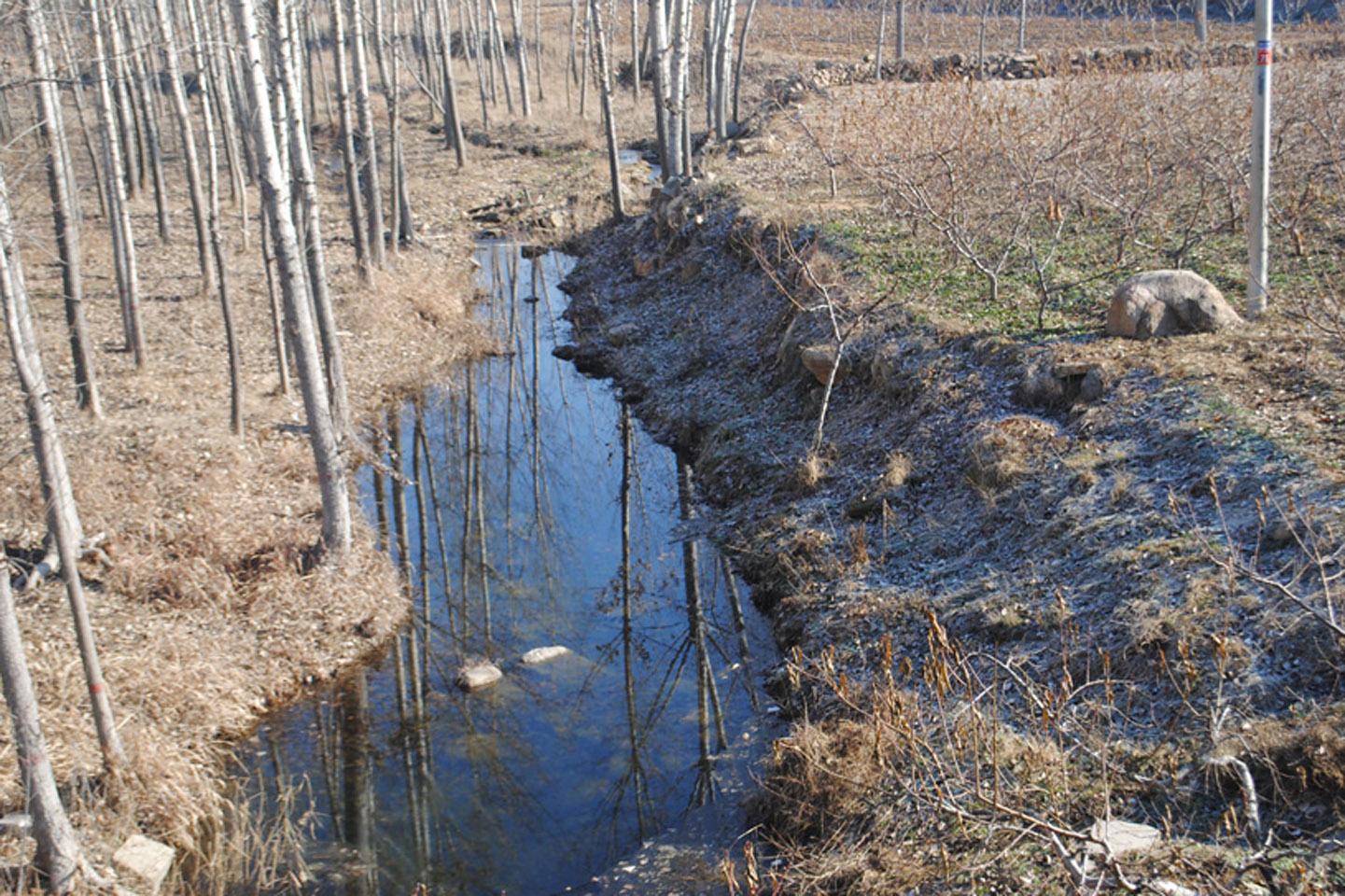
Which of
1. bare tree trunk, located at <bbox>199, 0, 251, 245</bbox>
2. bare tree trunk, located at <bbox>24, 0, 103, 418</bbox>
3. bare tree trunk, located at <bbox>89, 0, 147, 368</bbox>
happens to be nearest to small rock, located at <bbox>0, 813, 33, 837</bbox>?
bare tree trunk, located at <bbox>24, 0, 103, 418</bbox>

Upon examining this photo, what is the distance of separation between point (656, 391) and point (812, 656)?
777 cm

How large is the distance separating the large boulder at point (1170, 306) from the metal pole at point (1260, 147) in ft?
1.38

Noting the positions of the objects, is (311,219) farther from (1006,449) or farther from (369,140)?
(1006,449)

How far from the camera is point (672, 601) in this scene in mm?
10688

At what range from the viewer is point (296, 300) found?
357 inches

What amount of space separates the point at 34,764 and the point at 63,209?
263 inches

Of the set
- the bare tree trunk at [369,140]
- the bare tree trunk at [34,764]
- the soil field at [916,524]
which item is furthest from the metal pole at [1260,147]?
the bare tree trunk at [369,140]

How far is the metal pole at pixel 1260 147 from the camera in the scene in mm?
9031

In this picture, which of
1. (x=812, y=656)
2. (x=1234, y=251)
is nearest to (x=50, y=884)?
(x=812, y=656)

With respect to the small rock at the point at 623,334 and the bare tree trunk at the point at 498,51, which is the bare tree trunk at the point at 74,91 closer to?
the small rock at the point at 623,334

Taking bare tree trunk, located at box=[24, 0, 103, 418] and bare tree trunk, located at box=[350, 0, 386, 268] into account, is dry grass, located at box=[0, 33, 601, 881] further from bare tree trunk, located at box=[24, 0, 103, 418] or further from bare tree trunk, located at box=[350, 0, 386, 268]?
bare tree trunk, located at box=[350, 0, 386, 268]

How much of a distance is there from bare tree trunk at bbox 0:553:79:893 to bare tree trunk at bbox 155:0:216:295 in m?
7.65

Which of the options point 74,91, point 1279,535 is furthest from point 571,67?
point 1279,535

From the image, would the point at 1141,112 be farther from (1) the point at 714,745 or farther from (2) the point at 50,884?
(2) the point at 50,884
